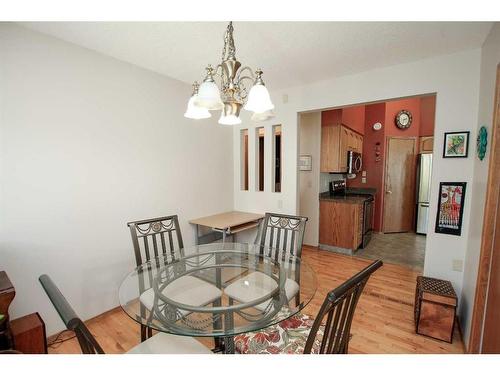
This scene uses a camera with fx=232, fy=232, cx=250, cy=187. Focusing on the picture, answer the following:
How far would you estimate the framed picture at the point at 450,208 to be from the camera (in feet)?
6.94

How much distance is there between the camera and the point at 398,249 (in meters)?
3.99

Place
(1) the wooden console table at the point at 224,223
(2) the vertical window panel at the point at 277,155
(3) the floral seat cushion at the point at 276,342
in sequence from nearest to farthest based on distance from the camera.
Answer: (3) the floral seat cushion at the point at 276,342, (1) the wooden console table at the point at 224,223, (2) the vertical window panel at the point at 277,155

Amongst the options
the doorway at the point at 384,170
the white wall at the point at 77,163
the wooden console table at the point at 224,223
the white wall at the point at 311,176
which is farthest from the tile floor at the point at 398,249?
the white wall at the point at 77,163

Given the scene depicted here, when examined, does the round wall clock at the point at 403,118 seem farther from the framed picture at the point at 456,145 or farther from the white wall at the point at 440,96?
the framed picture at the point at 456,145

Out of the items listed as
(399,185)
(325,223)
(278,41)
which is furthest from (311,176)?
(278,41)

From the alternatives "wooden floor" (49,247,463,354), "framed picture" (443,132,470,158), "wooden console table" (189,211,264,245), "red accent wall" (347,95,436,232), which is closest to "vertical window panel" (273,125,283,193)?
"wooden console table" (189,211,264,245)

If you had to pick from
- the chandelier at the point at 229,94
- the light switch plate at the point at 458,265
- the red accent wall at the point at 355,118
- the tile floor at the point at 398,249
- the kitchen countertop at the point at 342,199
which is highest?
the red accent wall at the point at 355,118

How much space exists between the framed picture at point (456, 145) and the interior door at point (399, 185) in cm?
286

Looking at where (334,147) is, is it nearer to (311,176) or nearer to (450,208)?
(311,176)

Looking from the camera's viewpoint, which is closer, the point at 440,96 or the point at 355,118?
the point at 440,96

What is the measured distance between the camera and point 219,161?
11.3 ft

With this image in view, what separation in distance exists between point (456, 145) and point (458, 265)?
111 cm
